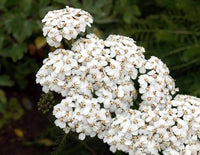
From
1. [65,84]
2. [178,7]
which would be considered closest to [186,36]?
[178,7]

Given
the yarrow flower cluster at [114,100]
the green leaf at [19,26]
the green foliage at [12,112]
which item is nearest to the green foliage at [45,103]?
the yarrow flower cluster at [114,100]

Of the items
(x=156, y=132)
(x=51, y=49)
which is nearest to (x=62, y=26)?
(x=156, y=132)

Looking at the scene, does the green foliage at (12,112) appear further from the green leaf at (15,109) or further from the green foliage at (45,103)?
the green foliage at (45,103)

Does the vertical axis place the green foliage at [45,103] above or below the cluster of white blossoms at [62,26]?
below

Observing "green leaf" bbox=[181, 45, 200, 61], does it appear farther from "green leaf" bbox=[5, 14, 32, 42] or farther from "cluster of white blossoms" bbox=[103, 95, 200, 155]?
"green leaf" bbox=[5, 14, 32, 42]

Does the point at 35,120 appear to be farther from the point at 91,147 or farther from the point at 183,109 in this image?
the point at 183,109

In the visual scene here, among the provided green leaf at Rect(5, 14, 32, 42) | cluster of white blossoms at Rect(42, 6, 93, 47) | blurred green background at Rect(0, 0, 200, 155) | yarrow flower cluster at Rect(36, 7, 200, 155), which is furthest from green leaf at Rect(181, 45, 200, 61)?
green leaf at Rect(5, 14, 32, 42)

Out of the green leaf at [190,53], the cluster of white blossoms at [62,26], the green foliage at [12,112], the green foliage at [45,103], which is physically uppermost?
the cluster of white blossoms at [62,26]
